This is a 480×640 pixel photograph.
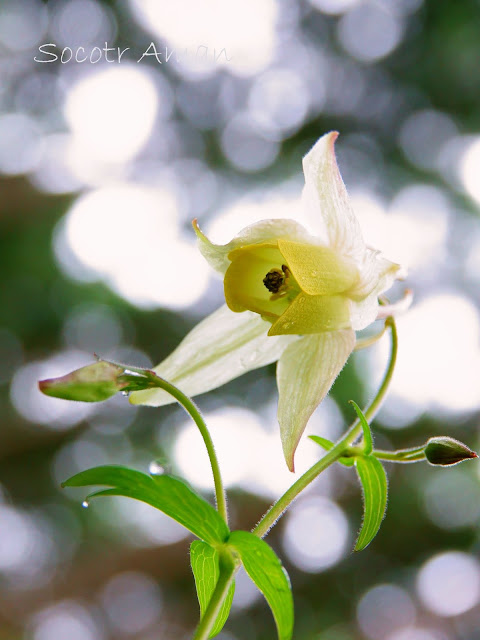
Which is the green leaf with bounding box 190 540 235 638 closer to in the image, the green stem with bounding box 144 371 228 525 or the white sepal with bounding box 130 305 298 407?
the green stem with bounding box 144 371 228 525

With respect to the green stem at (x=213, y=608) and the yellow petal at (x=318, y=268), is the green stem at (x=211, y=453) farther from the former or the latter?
the yellow petal at (x=318, y=268)

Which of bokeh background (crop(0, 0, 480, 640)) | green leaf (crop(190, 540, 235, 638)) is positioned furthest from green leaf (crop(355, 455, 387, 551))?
bokeh background (crop(0, 0, 480, 640))

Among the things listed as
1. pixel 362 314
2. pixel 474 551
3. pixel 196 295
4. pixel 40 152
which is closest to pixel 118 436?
pixel 196 295

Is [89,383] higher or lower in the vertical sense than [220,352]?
higher

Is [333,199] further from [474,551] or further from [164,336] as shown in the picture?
[474,551]

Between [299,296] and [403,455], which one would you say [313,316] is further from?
[403,455]

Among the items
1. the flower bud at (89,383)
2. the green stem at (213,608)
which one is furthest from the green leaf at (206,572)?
the flower bud at (89,383)

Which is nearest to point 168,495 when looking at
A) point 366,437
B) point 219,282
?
point 366,437

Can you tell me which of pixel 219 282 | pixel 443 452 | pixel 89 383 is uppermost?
pixel 89 383
